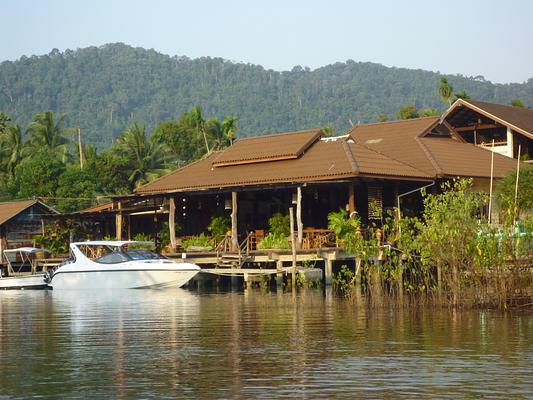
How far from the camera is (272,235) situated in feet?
133

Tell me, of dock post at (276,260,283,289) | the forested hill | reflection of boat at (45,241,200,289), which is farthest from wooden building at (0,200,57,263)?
the forested hill

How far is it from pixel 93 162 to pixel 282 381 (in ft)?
175

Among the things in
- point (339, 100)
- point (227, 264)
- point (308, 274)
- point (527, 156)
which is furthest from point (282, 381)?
point (339, 100)

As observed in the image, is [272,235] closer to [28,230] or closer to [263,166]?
[263,166]

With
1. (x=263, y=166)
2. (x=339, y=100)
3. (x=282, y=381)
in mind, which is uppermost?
(x=339, y=100)

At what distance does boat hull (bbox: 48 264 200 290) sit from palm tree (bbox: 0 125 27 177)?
36.5 m

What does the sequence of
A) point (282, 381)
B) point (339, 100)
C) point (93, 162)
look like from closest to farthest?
1. point (282, 381)
2. point (93, 162)
3. point (339, 100)

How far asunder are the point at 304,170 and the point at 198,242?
5493 mm

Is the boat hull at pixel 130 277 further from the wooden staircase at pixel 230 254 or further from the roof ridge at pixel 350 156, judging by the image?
the roof ridge at pixel 350 156

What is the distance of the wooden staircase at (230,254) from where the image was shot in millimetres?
39219

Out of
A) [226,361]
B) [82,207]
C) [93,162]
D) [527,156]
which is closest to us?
[226,361]

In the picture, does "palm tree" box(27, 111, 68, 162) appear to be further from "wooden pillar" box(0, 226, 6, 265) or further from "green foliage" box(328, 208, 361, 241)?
"green foliage" box(328, 208, 361, 241)

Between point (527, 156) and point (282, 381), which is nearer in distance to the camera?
point (282, 381)

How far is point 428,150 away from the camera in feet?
144
